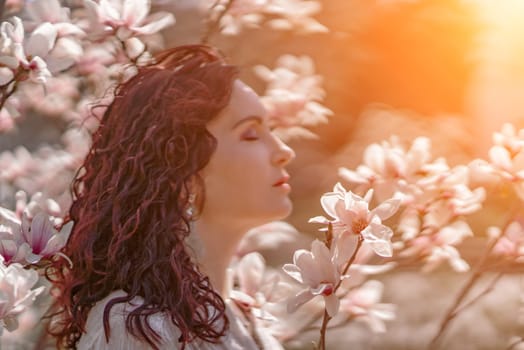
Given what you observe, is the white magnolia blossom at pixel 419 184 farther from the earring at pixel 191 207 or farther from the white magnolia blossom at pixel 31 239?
the white magnolia blossom at pixel 31 239

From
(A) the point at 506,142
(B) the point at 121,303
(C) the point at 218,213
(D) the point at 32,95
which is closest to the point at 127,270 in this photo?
(B) the point at 121,303

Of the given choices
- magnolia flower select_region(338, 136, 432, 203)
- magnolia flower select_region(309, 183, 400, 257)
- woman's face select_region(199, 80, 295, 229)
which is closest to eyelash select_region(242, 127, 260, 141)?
woman's face select_region(199, 80, 295, 229)

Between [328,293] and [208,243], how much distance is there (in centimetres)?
24

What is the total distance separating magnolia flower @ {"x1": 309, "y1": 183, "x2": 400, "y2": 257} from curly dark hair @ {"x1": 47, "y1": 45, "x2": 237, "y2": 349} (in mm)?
174

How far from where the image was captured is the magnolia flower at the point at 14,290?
0.90 m

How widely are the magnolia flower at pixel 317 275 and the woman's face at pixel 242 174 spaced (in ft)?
0.67

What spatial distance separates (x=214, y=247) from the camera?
1108 millimetres

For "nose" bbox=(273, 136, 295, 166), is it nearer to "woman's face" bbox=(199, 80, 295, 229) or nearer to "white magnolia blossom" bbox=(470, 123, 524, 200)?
"woman's face" bbox=(199, 80, 295, 229)

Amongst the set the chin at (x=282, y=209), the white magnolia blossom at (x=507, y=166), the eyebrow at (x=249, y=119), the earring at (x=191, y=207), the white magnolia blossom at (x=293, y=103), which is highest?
the eyebrow at (x=249, y=119)

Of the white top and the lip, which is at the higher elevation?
the lip

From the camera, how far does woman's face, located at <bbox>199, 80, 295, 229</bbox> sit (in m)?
1.10

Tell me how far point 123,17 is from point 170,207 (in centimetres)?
25

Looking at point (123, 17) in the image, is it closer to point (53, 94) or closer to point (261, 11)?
point (261, 11)

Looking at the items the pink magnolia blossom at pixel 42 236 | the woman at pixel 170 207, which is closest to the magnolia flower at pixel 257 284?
the woman at pixel 170 207
